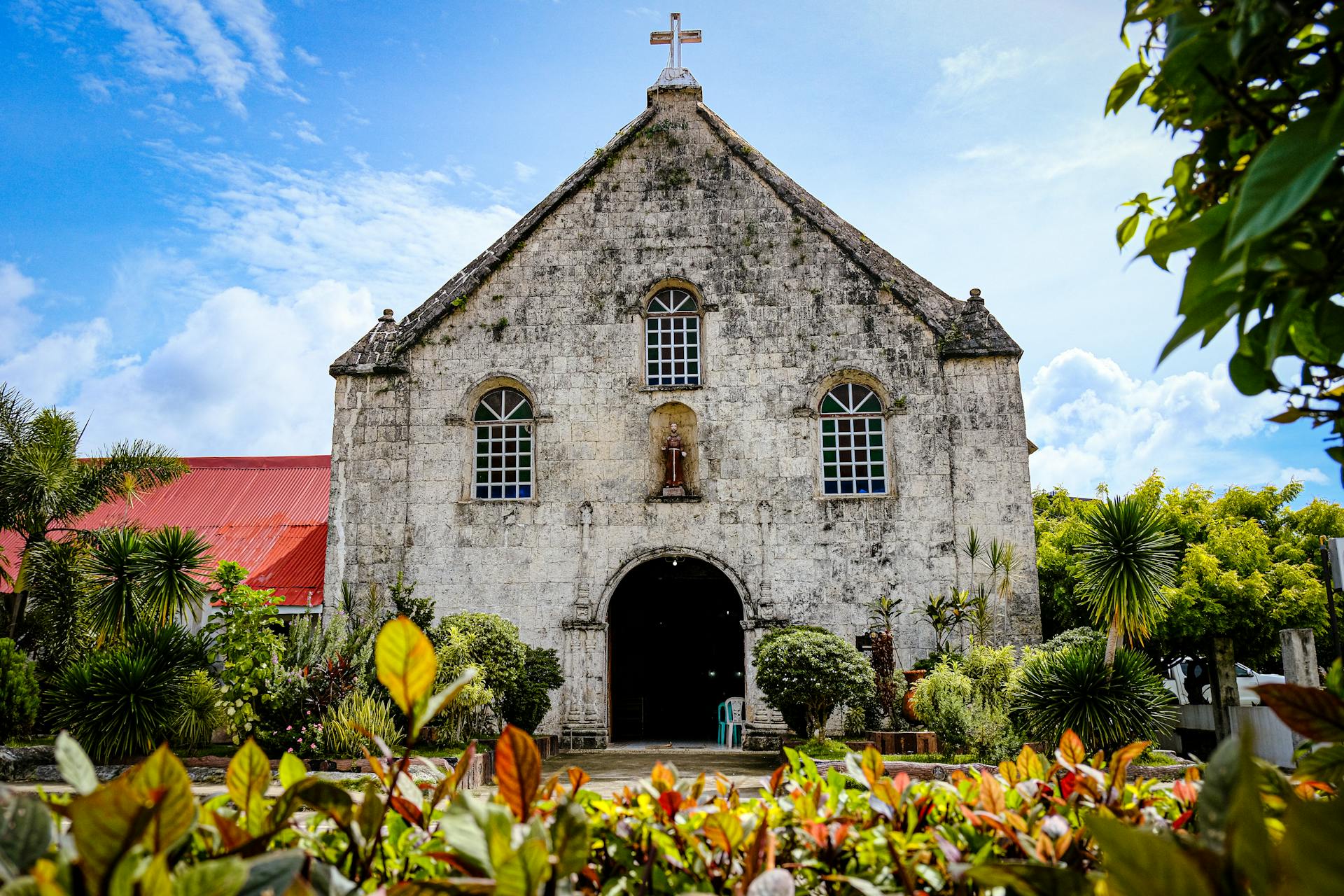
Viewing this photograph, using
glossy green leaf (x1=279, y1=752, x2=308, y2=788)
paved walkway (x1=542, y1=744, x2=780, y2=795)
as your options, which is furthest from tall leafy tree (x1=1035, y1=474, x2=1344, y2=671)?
glossy green leaf (x1=279, y1=752, x2=308, y2=788)

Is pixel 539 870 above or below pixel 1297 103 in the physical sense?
below

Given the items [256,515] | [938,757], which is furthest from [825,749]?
[256,515]

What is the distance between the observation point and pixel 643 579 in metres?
19.9

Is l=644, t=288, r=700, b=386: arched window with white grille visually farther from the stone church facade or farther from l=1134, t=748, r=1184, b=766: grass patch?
l=1134, t=748, r=1184, b=766: grass patch

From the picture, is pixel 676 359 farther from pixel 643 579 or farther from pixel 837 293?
pixel 643 579

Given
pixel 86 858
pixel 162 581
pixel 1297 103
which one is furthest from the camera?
pixel 162 581

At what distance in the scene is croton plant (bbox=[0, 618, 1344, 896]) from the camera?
1.27 metres

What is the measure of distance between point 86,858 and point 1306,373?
2377mm

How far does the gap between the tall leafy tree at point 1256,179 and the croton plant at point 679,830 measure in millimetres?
623

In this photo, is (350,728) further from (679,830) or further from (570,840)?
(570,840)

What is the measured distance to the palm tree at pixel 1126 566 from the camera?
10867mm

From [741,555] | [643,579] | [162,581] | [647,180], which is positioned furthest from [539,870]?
[643,579]

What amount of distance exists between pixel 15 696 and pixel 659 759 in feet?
29.5

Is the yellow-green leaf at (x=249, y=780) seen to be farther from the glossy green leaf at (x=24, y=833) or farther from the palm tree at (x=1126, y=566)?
the palm tree at (x=1126, y=566)
